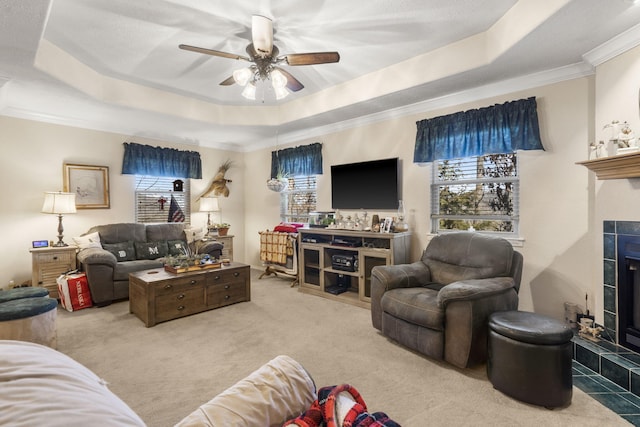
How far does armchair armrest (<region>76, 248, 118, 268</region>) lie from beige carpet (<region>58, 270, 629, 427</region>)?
61 centimetres

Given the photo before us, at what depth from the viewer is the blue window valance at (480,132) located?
10.4ft

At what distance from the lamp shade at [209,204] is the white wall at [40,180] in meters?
1.16

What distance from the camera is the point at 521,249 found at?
10.8 feet

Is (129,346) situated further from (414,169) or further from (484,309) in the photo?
(414,169)

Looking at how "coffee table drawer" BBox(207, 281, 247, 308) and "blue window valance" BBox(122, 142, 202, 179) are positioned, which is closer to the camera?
"coffee table drawer" BBox(207, 281, 247, 308)

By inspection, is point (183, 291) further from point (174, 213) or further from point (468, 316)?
point (468, 316)

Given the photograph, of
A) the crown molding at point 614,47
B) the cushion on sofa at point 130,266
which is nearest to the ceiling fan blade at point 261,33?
the crown molding at point 614,47

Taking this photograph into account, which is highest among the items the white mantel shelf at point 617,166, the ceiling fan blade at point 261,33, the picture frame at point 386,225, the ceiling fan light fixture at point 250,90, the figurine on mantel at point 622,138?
the ceiling fan blade at point 261,33

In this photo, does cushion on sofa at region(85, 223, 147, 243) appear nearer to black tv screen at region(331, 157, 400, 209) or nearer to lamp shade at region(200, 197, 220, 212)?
lamp shade at region(200, 197, 220, 212)

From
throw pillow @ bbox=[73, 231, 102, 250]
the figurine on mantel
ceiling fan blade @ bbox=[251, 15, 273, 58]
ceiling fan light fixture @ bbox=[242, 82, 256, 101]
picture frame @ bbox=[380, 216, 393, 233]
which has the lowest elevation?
throw pillow @ bbox=[73, 231, 102, 250]

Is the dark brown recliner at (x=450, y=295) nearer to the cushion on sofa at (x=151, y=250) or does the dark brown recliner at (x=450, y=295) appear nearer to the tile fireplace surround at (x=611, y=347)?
the tile fireplace surround at (x=611, y=347)

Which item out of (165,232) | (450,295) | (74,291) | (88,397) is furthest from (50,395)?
(165,232)

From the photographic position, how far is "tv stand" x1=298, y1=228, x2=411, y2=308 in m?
3.92

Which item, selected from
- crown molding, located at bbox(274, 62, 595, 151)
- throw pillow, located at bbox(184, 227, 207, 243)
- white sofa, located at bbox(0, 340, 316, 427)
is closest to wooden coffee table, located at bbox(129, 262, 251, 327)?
throw pillow, located at bbox(184, 227, 207, 243)
